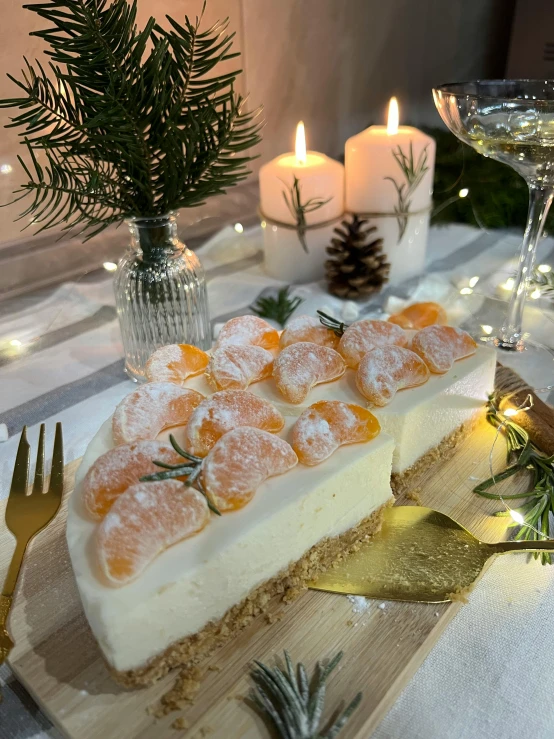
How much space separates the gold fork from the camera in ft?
2.72

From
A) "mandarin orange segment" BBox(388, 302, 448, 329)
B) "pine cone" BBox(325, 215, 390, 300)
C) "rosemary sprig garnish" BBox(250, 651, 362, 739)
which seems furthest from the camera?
"pine cone" BBox(325, 215, 390, 300)

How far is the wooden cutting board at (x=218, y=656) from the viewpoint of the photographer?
0.67 metres

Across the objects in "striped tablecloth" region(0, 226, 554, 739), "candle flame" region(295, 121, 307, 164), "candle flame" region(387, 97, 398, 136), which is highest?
"candle flame" region(387, 97, 398, 136)

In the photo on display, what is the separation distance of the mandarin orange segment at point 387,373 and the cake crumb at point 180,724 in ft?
1.73

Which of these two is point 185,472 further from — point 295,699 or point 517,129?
point 517,129

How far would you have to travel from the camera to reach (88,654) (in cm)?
74

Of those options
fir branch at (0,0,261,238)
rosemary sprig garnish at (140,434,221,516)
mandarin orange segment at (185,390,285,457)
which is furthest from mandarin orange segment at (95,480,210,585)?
fir branch at (0,0,261,238)

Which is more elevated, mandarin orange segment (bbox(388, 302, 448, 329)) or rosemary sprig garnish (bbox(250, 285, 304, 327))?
mandarin orange segment (bbox(388, 302, 448, 329))

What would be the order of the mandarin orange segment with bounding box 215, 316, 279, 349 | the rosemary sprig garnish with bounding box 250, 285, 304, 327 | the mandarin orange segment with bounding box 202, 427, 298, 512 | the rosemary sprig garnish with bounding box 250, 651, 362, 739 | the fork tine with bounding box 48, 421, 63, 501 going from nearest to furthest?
1. the rosemary sprig garnish with bounding box 250, 651, 362, 739
2. the mandarin orange segment with bounding box 202, 427, 298, 512
3. the fork tine with bounding box 48, 421, 63, 501
4. the mandarin orange segment with bounding box 215, 316, 279, 349
5. the rosemary sprig garnish with bounding box 250, 285, 304, 327

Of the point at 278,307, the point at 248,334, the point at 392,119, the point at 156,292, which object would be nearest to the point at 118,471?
the point at 248,334

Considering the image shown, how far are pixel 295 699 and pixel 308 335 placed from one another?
623 millimetres

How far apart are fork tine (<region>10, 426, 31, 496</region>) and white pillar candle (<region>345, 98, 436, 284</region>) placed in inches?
46.5

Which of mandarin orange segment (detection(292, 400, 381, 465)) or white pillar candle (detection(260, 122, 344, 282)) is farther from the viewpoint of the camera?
white pillar candle (detection(260, 122, 344, 282))

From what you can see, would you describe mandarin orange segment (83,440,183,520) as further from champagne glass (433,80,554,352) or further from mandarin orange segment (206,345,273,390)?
champagne glass (433,80,554,352)
